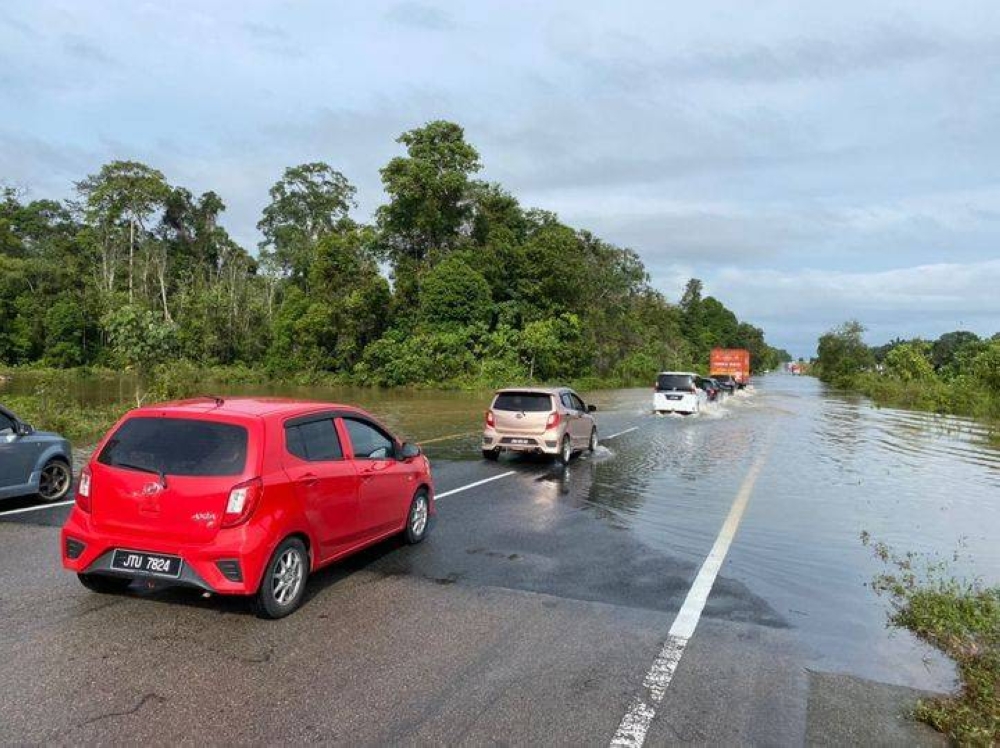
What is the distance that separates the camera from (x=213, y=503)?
17.6ft

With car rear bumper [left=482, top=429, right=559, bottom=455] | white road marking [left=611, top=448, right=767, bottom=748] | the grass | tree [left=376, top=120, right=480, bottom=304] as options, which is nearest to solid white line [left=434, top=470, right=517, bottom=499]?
car rear bumper [left=482, top=429, right=559, bottom=455]

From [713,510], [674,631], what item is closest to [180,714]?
[674,631]

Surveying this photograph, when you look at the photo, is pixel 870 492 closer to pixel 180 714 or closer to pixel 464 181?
pixel 180 714

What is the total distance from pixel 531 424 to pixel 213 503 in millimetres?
10206

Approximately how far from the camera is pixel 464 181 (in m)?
56.9

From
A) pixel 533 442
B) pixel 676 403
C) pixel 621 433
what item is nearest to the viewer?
pixel 533 442

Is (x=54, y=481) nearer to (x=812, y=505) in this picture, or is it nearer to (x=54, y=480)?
(x=54, y=480)

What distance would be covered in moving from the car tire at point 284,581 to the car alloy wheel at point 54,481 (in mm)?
5944

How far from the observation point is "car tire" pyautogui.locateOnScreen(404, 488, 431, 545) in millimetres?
8000

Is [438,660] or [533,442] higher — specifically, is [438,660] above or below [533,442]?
below

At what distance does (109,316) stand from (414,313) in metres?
36.1

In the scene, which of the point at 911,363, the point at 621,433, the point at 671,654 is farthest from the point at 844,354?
the point at 671,654

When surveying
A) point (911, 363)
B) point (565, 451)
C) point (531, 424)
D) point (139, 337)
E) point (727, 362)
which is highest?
point (911, 363)

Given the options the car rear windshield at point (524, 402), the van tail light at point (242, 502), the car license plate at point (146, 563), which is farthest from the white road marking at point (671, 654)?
the car rear windshield at point (524, 402)
